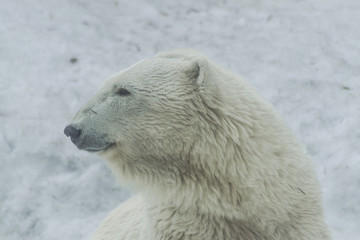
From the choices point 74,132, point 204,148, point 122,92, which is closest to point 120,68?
point 122,92

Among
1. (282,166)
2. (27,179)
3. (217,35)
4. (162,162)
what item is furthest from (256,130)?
(217,35)

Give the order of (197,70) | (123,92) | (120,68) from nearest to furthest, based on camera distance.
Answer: (197,70)
(123,92)
(120,68)

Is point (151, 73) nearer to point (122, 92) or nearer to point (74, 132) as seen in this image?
point (122, 92)

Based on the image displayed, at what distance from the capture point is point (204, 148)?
3.34m

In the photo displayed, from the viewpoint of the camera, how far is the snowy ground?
5.61 meters

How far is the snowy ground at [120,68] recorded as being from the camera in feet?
18.4

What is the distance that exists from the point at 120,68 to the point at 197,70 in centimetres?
411

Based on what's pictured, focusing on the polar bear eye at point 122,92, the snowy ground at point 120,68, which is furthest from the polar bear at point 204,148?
the snowy ground at point 120,68

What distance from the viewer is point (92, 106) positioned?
3422 mm

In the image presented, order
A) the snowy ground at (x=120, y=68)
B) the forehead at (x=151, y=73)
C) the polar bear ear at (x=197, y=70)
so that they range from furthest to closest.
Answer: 1. the snowy ground at (x=120, y=68)
2. the forehead at (x=151, y=73)
3. the polar bear ear at (x=197, y=70)

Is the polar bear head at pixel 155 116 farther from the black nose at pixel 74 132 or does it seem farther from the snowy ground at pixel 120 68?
the snowy ground at pixel 120 68

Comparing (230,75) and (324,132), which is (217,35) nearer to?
(324,132)

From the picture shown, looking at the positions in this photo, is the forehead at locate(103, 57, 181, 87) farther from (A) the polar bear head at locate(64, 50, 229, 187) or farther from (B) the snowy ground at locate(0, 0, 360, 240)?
(B) the snowy ground at locate(0, 0, 360, 240)

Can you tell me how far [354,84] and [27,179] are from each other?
4102mm
